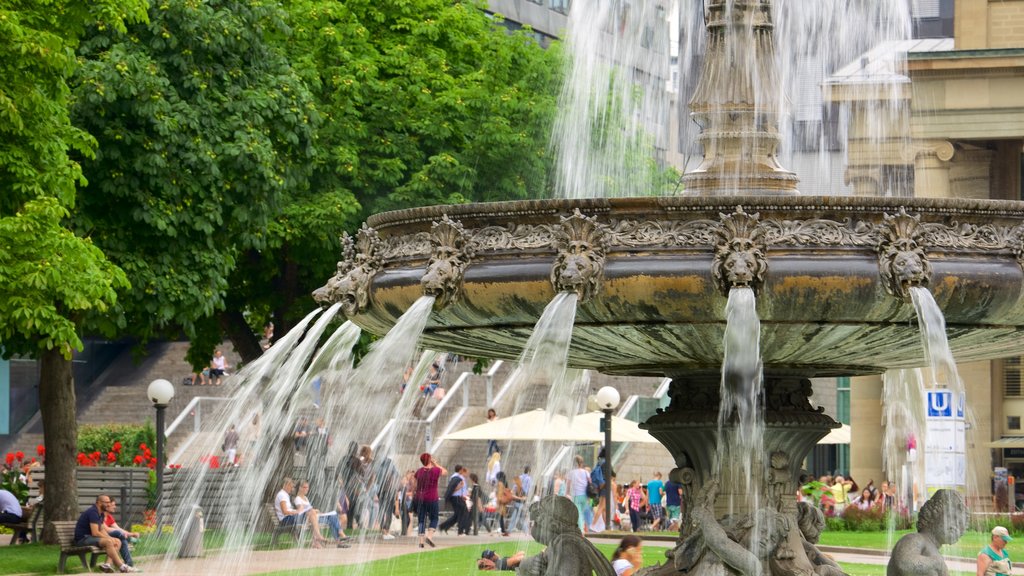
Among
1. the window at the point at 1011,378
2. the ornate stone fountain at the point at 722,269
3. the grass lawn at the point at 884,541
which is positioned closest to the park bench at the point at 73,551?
the grass lawn at the point at 884,541

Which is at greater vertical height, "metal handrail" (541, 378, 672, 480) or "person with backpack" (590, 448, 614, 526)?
"metal handrail" (541, 378, 672, 480)

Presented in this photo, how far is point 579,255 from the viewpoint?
8.41 metres

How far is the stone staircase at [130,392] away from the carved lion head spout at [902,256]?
35.9 metres

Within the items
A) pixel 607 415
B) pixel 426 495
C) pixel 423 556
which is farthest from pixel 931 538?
pixel 607 415

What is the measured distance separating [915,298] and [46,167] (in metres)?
14.9

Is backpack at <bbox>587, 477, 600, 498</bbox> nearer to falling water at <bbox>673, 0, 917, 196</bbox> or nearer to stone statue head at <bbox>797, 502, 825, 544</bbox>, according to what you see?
falling water at <bbox>673, 0, 917, 196</bbox>

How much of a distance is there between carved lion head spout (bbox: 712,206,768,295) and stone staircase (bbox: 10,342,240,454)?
117 ft

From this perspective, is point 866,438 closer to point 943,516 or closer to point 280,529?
point 280,529

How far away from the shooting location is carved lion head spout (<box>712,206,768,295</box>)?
8.21 m

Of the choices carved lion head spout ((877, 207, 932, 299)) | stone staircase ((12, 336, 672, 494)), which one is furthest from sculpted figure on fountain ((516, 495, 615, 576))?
stone staircase ((12, 336, 672, 494))

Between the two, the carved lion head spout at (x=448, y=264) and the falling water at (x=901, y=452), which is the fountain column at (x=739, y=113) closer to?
the carved lion head spout at (x=448, y=264)

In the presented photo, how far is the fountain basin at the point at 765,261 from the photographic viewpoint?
328 inches

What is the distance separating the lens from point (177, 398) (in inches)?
1880

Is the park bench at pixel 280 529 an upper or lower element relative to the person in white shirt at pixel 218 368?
lower
